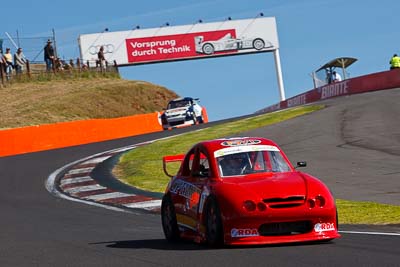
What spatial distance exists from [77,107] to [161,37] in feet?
77.8

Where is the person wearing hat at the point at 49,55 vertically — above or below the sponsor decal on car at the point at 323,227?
above

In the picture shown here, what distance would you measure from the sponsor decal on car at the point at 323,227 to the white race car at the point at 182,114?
111 feet

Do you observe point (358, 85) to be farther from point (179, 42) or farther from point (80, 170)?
point (179, 42)

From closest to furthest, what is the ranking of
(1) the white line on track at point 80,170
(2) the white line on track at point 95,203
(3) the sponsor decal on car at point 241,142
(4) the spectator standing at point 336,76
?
(3) the sponsor decal on car at point 241,142 → (2) the white line on track at point 95,203 → (1) the white line on track at point 80,170 → (4) the spectator standing at point 336,76

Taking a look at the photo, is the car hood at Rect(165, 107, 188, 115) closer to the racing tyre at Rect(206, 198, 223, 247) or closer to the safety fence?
the safety fence

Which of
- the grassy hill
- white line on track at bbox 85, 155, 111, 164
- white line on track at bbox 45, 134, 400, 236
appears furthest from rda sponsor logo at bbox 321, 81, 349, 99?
white line on track at bbox 85, 155, 111, 164

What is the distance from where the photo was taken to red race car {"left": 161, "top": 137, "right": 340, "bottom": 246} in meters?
10.1

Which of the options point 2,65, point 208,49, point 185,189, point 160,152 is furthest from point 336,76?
point 185,189

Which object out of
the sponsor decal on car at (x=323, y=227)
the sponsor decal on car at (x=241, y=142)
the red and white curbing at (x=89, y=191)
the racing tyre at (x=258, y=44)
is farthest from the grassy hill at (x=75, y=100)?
the sponsor decal on car at (x=323, y=227)

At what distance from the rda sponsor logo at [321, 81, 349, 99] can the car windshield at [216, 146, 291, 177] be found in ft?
125

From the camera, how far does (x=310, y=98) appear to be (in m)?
54.1

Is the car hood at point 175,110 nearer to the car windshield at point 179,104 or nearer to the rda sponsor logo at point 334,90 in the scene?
the car windshield at point 179,104

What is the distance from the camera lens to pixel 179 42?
83.1m

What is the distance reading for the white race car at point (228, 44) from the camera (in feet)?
272
